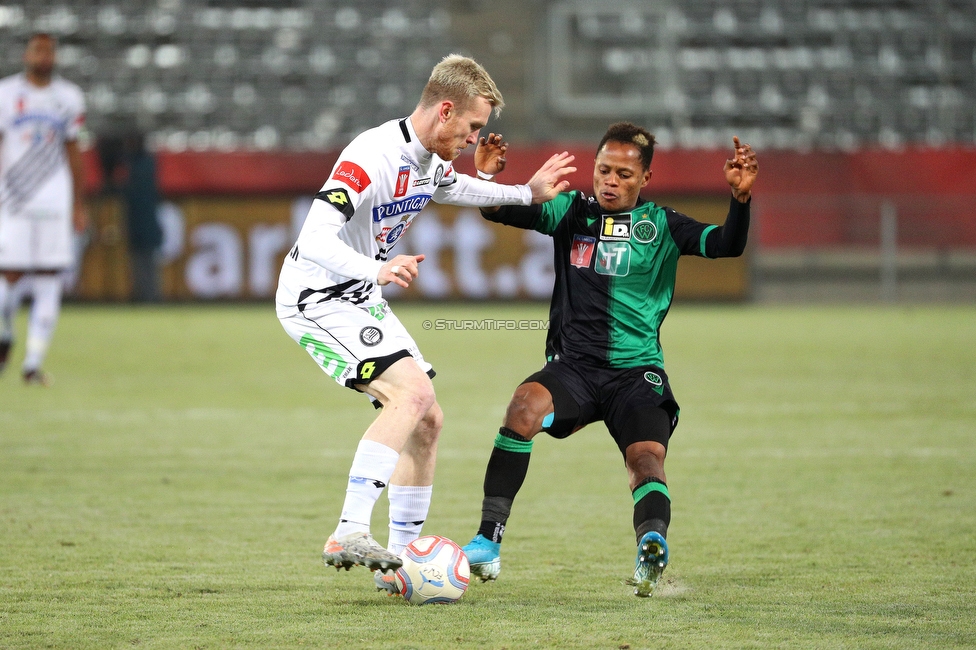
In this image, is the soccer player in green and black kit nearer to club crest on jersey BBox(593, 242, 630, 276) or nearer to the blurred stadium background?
club crest on jersey BBox(593, 242, 630, 276)

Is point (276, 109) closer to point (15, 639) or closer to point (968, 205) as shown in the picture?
point (968, 205)

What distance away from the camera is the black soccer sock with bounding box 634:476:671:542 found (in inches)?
160

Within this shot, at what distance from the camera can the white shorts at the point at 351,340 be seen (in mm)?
4129

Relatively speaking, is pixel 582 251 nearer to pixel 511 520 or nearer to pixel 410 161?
pixel 410 161

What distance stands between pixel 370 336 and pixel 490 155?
1.11 metres

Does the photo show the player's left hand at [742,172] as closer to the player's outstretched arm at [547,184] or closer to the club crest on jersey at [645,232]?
the club crest on jersey at [645,232]

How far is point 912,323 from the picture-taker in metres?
16.9

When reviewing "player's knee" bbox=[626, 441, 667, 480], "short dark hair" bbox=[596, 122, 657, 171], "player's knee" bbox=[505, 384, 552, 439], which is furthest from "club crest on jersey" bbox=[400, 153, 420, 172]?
"player's knee" bbox=[626, 441, 667, 480]

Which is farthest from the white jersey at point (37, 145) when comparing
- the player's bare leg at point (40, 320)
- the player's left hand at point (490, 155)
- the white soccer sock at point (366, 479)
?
the white soccer sock at point (366, 479)

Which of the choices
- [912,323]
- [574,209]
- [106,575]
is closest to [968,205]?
[912,323]

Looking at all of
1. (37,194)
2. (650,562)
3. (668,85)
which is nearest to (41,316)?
(37,194)

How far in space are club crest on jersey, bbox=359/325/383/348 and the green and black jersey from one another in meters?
0.81

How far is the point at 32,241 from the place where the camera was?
10109mm

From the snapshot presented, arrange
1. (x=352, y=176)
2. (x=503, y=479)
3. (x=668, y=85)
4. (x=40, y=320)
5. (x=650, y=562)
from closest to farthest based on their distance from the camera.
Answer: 1. (x=650, y=562)
2. (x=352, y=176)
3. (x=503, y=479)
4. (x=40, y=320)
5. (x=668, y=85)
